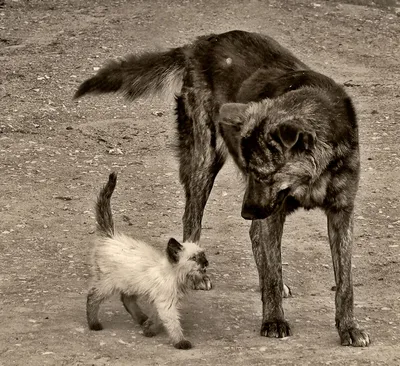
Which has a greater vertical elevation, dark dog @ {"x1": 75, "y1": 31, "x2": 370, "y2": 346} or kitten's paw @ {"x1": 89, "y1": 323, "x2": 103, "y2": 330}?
dark dog @ {"x1": 75, "y1": 31, "x2": 370, "y2": 346}

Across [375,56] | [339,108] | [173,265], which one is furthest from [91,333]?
[375,56]

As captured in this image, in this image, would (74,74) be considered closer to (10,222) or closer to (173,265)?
(10,222)

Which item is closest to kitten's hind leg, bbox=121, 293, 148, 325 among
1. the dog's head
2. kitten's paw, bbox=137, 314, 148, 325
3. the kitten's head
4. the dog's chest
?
kitten's paw, bbox=137, 314, 148, 325

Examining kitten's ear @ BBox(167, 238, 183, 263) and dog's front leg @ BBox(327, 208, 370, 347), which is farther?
dog's front leg @ BBox(327, 208, 370, 347)

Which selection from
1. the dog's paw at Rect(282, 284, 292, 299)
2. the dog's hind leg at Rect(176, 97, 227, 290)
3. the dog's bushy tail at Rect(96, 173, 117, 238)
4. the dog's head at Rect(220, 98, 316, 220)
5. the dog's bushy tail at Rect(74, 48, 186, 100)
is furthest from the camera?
the dog's bushy tail at Rect(74, 48, 186, 100)

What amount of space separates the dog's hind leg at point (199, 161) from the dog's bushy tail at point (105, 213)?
3.32 feet

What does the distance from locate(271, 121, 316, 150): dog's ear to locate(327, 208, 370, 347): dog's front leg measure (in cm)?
60

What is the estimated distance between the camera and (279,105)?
6.66 m

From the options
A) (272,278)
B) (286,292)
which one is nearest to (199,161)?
(286,292)

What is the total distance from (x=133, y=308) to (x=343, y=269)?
1347 mm

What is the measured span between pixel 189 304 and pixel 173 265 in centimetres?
78

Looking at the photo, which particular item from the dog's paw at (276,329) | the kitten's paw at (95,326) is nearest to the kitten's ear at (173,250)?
the kitten's paw at (95,326)

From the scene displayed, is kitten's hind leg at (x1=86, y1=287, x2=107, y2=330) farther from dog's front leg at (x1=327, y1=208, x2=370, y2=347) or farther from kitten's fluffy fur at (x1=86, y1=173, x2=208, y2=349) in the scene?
dog's front leg at (x1=327, y1=208, x2=370, y2=347)

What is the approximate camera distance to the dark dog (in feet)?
21.3
